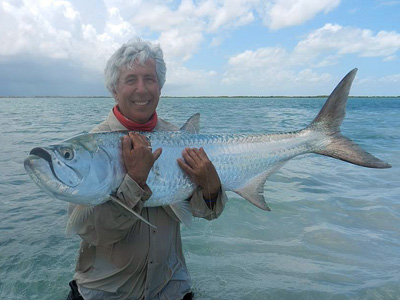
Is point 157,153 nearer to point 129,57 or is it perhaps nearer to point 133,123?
point 133,123

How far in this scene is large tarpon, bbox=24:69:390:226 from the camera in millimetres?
2029

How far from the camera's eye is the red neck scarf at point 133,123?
263cm

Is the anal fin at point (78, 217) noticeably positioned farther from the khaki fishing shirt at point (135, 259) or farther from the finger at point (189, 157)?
the finger at point (189, 157)

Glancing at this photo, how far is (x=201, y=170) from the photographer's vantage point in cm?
254

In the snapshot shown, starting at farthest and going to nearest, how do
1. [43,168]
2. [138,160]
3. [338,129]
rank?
[338,129] → [138,160] → [43,168]

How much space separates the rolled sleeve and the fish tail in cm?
108

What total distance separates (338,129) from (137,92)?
5.93 feet

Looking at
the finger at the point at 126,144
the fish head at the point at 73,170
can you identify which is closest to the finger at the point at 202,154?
the finger at the point at 126,144

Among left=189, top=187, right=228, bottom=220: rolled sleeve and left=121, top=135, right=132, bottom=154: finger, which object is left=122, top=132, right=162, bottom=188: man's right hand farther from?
left=189, top=187, right=228, bottom=220: rolled sleeve

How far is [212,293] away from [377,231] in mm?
2924

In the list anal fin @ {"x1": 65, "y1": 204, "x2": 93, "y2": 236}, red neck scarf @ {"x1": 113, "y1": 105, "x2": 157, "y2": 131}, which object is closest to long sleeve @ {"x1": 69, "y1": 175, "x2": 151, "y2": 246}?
anal fin @ {"x1": 65, "y1": 204, "x2": 93, "y2": 236}

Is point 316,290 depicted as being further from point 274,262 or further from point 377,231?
point 377,231

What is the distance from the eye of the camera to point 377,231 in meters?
5.25

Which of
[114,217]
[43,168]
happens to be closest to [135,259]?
[114,217]
